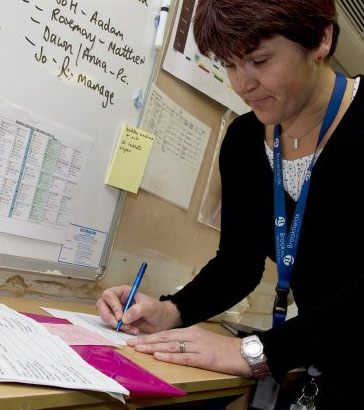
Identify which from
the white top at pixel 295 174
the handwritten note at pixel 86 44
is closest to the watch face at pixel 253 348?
the white top at pixel 295 174

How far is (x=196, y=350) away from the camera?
0.86 meters

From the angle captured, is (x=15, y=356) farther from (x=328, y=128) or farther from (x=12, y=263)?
(x=328, y=128)

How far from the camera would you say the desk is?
50 centimetres

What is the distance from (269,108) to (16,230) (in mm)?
594

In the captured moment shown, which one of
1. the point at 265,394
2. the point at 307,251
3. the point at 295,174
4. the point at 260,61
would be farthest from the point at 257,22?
the point at 265,394

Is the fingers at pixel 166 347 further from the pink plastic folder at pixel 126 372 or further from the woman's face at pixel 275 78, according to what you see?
the woman's face at pixel 275 78

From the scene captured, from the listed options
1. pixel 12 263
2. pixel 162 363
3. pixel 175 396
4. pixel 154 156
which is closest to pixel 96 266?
pixel 12 263

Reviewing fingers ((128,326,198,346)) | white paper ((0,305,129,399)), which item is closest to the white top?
fingers ((128,326,198,346))

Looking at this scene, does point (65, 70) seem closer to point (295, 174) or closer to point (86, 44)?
point (86, 44)

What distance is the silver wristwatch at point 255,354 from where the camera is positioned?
85 cm

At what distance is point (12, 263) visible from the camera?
1.00m

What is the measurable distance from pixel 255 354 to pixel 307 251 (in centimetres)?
24

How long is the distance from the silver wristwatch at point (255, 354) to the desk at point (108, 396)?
0.04 metres

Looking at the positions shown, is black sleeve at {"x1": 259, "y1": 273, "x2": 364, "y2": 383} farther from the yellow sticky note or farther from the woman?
the yellow sticky note
